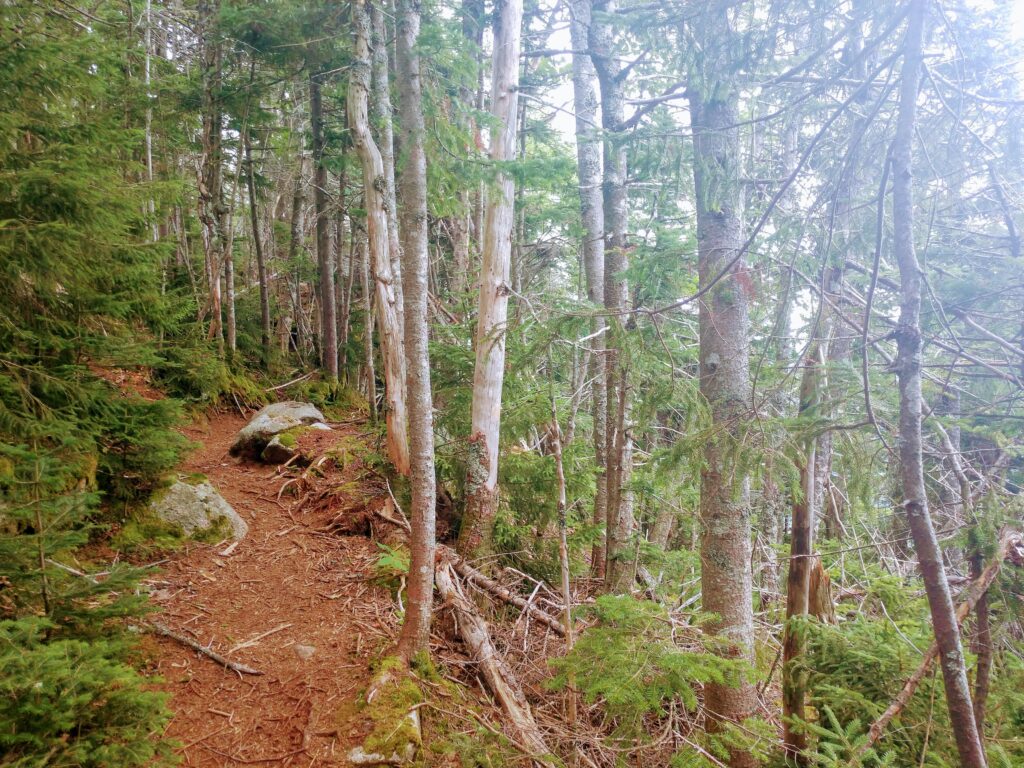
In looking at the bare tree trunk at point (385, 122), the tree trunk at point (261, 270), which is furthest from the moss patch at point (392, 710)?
the tree trunk at point (261, 270)

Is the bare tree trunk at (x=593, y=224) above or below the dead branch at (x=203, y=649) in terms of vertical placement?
above

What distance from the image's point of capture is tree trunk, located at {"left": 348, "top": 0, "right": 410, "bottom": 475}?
640cm

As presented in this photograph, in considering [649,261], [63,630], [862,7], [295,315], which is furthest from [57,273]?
[295,315]

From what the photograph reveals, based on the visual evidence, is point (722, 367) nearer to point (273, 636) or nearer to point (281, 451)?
point (273, 636)

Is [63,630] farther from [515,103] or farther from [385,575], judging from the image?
[515,103]

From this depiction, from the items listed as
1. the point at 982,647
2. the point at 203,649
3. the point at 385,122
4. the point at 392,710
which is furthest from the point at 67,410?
the point at 982,647

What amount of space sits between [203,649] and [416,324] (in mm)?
2854

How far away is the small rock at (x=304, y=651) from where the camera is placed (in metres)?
3.81

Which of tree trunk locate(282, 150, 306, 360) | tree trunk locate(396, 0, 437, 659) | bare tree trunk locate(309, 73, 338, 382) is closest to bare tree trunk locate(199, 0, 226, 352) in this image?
bare tree trunk locate(309, 73, 338, 382)

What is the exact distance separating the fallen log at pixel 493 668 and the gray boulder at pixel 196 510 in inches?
95.7

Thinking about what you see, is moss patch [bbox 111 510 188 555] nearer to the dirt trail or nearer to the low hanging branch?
the dirt trail

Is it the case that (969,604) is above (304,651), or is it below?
above

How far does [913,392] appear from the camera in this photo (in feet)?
6.34

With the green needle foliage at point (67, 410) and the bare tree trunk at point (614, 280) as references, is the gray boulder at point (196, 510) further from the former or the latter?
the bare tree trunk at point (614, 280)
